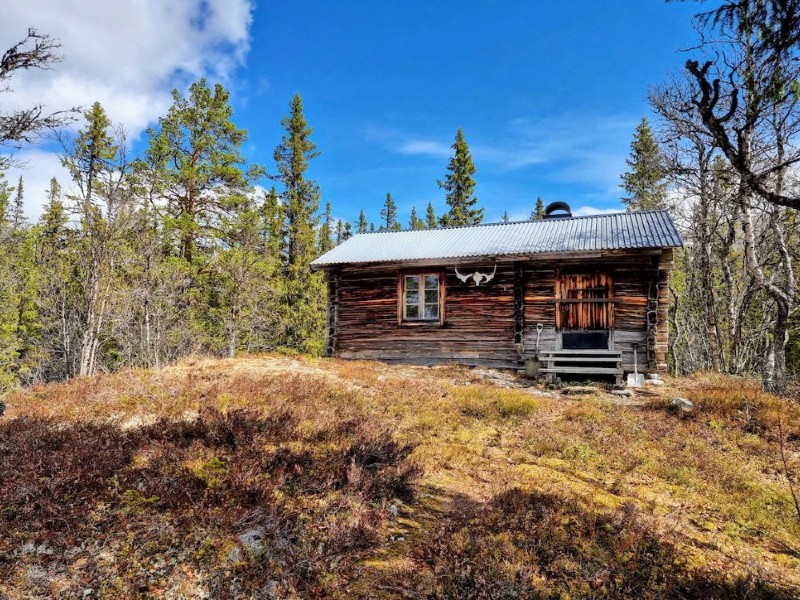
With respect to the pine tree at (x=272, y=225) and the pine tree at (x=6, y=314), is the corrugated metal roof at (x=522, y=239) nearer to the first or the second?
the pine tree at (x=272, y=225)

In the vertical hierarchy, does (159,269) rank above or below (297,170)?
below

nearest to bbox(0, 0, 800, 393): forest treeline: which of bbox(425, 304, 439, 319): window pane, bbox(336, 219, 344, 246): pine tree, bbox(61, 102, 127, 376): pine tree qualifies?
bbox(61, 102, 127, 376): pine tree

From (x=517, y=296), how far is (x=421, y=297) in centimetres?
357

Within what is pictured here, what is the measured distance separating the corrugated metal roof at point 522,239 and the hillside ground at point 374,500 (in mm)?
6875

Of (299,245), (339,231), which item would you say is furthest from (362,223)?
(299,245)

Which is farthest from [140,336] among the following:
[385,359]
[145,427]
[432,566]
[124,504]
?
[432,566]

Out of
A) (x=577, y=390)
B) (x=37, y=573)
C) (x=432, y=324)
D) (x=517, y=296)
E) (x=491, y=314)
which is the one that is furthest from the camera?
(x=432, y=324)

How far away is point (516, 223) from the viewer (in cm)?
1777

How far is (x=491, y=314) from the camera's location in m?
15.3

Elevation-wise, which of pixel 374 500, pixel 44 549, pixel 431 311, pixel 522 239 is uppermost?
pixel 522 239

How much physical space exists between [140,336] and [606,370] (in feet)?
72.1

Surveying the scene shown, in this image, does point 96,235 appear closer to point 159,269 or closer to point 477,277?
point 159,269

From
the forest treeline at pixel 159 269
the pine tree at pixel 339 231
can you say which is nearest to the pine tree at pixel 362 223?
the pine tree at pixel 339 231

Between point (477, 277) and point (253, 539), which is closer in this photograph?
point (253, 539)
